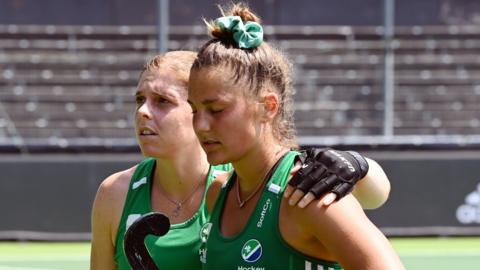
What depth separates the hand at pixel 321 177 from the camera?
2668 millimetres

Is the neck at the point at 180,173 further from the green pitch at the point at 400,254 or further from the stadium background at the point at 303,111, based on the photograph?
the stadium background at the point at 303,111

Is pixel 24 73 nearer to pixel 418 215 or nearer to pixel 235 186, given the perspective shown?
pixel 418 215

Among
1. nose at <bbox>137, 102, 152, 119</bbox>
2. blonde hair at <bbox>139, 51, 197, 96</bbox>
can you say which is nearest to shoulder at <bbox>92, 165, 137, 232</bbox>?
nose at <bbox>137, 102, 152, 119</bbox>

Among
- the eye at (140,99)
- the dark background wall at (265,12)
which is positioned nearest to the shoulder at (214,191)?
the eye at (140,99)

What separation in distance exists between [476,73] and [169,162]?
12.2 m

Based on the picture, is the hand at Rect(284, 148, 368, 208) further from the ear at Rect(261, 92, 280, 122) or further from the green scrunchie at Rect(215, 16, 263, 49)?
the green scrunchie at Rect(215, 16, 263, 49)

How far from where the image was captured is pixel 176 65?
382 cm

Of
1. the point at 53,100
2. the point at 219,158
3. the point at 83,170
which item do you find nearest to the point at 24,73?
the point at 53,100

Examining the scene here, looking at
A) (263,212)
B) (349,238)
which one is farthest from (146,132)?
(349,238)

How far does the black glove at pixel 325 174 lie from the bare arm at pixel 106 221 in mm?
1186

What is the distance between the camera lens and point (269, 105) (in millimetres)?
2953

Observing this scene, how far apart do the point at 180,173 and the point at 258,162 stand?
3.42 ft

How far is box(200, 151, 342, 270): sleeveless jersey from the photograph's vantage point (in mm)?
2746

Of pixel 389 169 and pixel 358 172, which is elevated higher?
pixel 358 172
